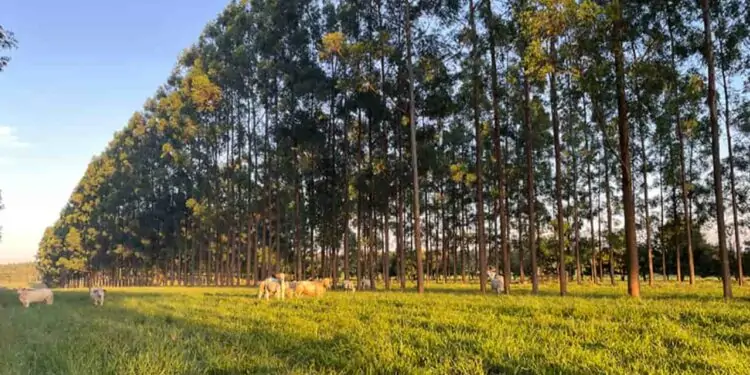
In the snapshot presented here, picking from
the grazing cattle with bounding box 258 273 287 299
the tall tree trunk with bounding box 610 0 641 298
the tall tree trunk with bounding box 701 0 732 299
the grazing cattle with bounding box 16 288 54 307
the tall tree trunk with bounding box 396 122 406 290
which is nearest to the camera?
the tall tree trunk with bounding box 701 0 732 299

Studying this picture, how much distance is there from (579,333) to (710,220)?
118ft

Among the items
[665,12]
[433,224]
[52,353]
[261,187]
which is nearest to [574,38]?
[665,12]

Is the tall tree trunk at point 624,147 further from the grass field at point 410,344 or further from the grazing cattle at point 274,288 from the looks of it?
the grazing cattle at point 274,288

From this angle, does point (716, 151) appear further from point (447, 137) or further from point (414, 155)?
point (447, 137)

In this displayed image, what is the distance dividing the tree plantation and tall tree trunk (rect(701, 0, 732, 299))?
0.07 metres

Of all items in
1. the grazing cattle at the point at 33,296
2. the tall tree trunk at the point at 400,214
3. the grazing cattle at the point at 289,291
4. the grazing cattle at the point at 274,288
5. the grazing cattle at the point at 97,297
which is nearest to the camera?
the grazing cattle at the point at 274,288

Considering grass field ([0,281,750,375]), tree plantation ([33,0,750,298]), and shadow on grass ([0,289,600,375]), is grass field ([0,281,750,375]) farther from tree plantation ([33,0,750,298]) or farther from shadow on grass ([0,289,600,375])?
tree plantation ([33,0,750,298])

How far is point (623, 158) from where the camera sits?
1786cm

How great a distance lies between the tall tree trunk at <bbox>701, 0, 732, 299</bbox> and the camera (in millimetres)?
16641

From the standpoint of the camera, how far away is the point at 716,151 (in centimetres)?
1712

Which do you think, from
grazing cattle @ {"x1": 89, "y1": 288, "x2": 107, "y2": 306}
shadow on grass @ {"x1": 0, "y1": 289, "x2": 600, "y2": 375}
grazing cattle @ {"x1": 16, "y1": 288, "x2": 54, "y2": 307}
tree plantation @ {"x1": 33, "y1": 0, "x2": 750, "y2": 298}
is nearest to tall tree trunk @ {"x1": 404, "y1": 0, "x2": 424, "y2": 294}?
tree plantation @ {"x1": 33, "y1": 0, "x2": 750, "y2": 298}

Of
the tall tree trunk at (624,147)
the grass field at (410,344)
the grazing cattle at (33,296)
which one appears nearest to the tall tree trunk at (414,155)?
the tall tree trunk at (624,147)

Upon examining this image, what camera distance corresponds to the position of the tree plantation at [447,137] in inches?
718

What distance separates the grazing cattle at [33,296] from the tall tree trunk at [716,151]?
83.0 feet
